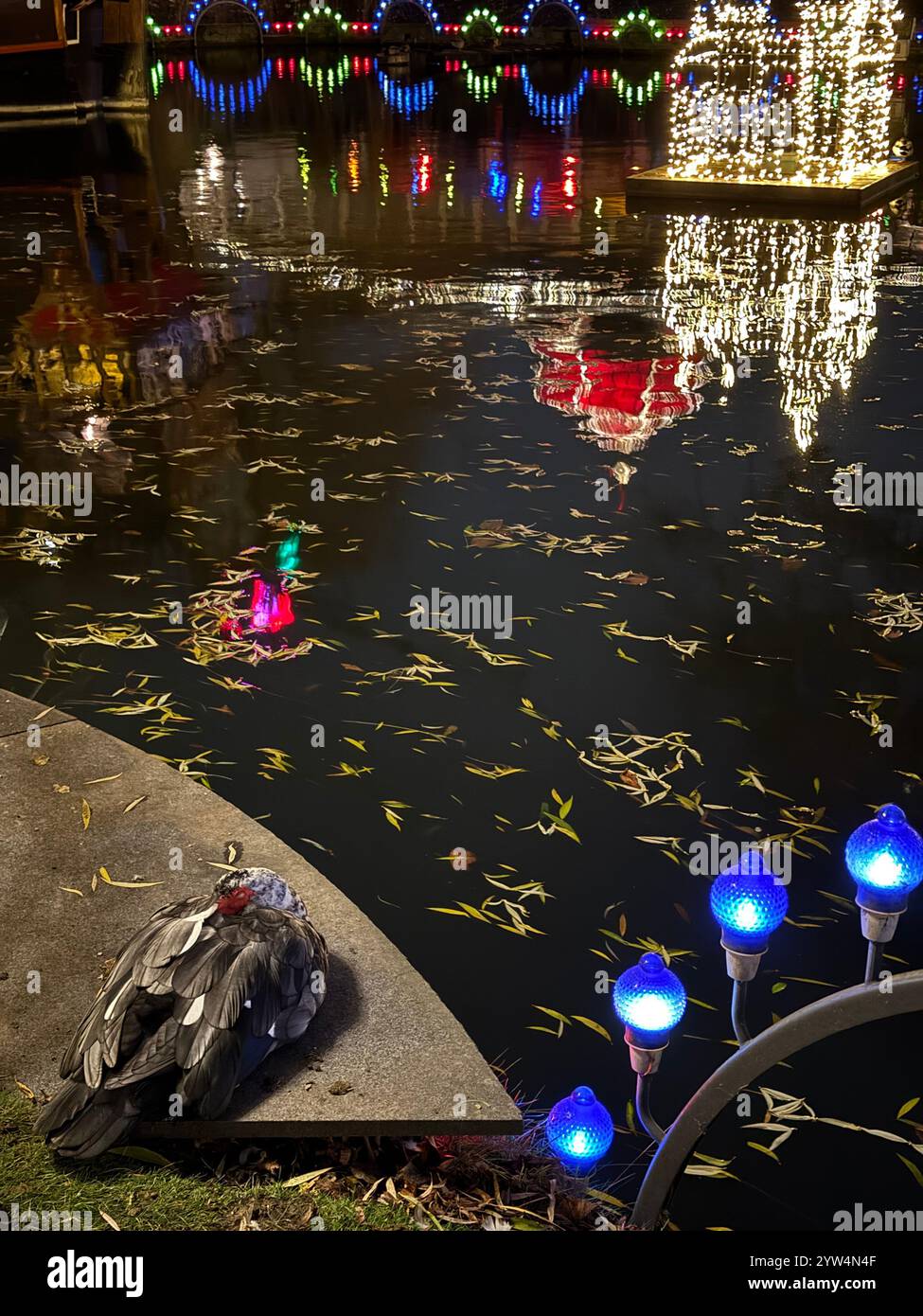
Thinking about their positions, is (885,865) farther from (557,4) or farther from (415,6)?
(415,6)

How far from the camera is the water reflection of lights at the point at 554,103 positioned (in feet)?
106

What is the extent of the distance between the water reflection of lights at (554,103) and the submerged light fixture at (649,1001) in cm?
3117

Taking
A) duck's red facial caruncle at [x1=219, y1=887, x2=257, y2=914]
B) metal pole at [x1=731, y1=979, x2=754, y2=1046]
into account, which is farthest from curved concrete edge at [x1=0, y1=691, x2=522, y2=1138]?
metal pole at [x1=731, y1=979, x2=754, y2=1046]

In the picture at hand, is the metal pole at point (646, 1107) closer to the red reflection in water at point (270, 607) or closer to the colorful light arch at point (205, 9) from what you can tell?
the red reflection in water at point (270, 607)

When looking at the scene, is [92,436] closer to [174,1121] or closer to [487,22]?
[174,1121]

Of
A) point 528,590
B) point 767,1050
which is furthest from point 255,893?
point 528,590

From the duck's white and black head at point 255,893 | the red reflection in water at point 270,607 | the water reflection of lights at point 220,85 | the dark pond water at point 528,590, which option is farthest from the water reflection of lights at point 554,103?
the duck's white and black head at point 255,893

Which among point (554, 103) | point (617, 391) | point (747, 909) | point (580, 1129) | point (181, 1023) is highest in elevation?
point (554, 103)

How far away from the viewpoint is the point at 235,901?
3643mm

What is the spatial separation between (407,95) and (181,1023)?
4025 cm

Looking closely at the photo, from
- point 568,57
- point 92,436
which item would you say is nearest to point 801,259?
point 92,436

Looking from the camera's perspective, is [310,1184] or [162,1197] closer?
[162,1197]

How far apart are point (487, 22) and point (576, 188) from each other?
1479 inches

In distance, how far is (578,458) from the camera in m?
9.02
